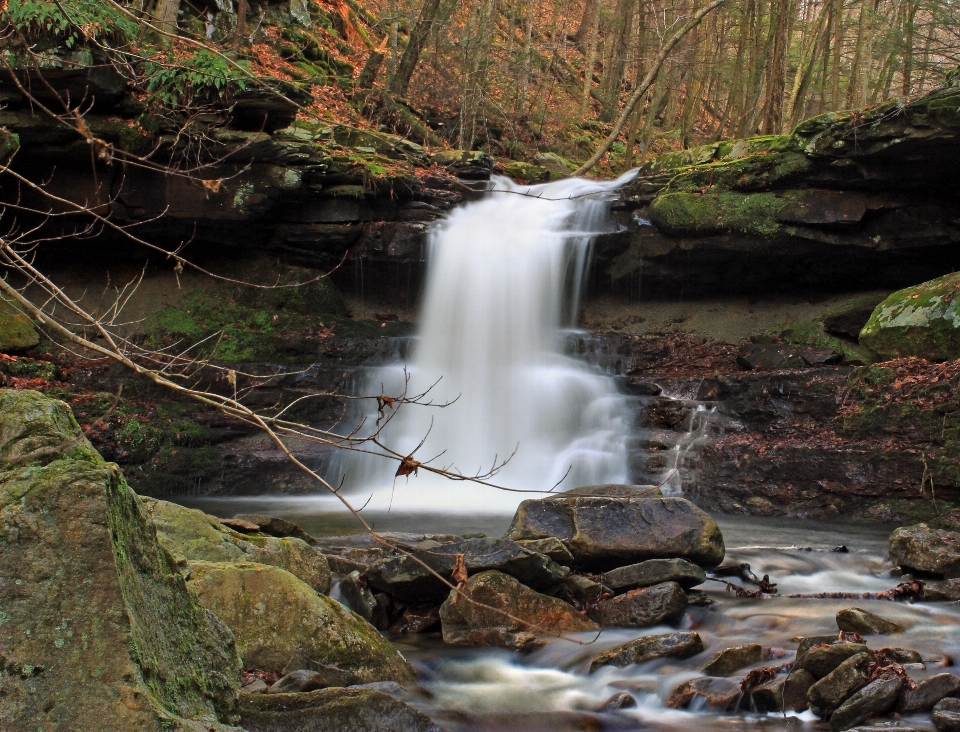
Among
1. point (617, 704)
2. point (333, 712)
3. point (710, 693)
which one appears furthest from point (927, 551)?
point (333, 712)

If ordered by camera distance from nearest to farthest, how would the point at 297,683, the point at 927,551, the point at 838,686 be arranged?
the point at 297,683 < the point at 838,686 < the point at 927,551

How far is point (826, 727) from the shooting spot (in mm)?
3539

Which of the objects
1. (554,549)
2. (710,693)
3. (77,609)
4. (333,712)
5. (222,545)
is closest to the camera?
(77,609)

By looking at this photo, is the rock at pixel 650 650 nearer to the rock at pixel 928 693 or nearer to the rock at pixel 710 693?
the rock at pixel 710 693

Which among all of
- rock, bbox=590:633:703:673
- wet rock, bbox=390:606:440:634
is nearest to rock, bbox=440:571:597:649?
wet rock, bbox=390:606:440:634

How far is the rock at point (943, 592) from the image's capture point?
17.2 ft

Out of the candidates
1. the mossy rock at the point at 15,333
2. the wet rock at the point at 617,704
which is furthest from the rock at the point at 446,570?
the mossy rock at the point at 15,333

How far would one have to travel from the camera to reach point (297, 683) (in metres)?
3.28

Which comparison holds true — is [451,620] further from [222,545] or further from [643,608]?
[222,545]

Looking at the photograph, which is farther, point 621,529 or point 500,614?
point 621,529

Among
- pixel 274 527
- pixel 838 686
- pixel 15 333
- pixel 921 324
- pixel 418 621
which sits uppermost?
pixel 921 324

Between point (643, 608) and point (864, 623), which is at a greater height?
point (864, 623)

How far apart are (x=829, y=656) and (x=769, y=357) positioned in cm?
956

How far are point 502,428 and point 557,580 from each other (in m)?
7.11
